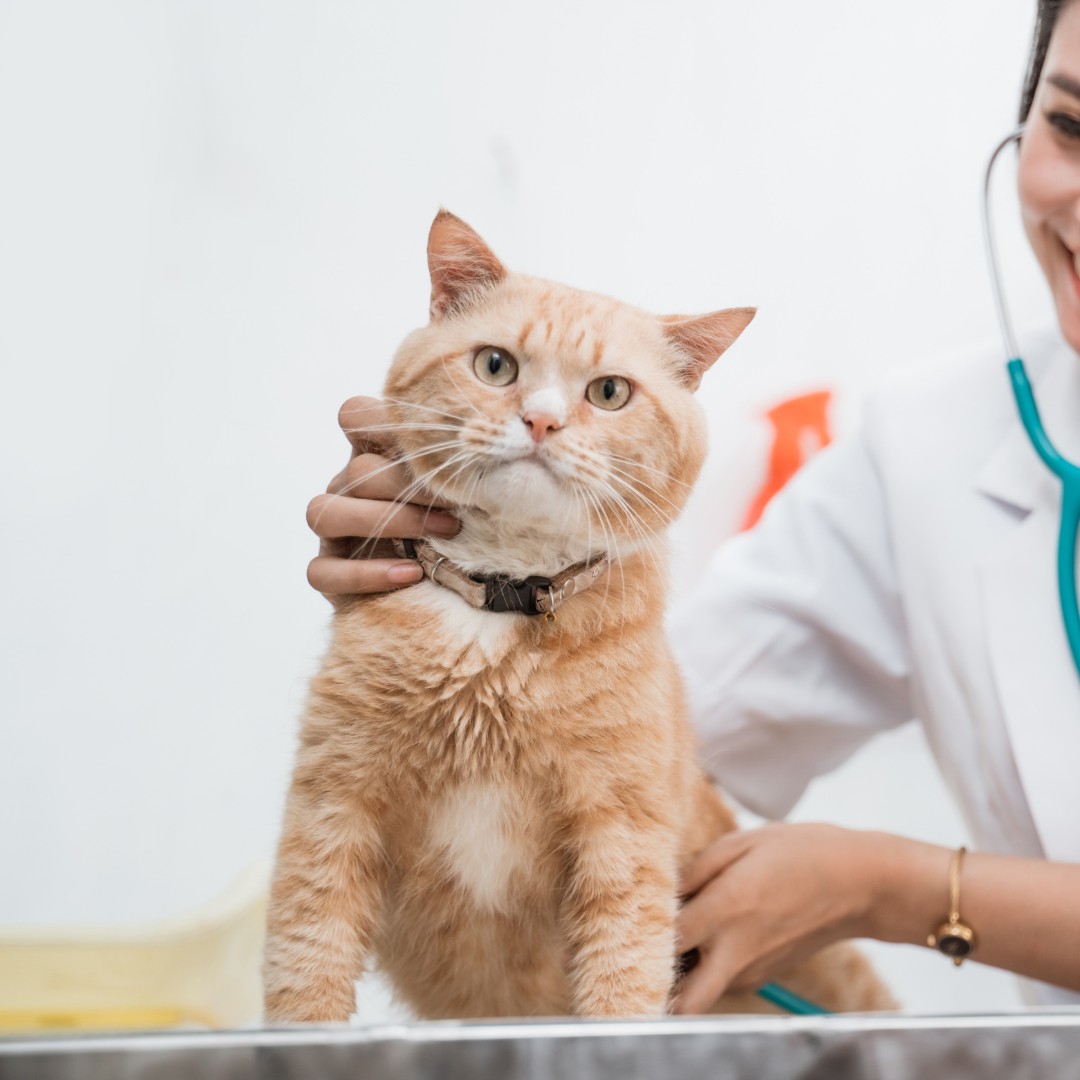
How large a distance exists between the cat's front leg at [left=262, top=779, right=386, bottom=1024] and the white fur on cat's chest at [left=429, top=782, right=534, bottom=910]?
5 centimetres

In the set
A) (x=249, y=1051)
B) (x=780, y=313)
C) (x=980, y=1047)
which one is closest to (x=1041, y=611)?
(x=780, y=313)

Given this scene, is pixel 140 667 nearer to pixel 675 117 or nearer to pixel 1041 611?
pixel 675 117

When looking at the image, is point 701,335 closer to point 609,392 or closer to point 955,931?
point 609,392

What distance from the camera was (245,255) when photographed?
0.87 m

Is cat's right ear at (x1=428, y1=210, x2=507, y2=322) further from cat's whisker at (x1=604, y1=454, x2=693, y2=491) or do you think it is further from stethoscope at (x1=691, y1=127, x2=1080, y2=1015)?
stethoscope at (x1=691, y1=127, x2=1080, y2=1015)

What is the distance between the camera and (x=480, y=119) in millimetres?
922

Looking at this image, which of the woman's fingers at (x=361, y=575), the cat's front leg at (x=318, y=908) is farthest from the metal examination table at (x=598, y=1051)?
the woman's fingers at (x=361, y=575)

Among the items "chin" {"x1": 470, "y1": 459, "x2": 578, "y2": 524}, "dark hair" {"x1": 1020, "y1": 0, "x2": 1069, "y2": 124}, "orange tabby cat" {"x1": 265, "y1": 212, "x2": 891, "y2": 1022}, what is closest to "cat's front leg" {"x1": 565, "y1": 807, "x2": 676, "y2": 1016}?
"orange tabby cat" {"x1": 265, "y1": 212, "x2": 891, "y2": 1022}

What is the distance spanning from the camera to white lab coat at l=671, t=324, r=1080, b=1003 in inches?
45.1

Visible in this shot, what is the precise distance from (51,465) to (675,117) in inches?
26.8

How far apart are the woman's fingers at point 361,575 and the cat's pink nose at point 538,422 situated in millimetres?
128

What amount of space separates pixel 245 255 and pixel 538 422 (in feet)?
1.07

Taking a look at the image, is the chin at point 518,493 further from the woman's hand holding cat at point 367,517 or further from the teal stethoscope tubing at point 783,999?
the teal stethoscope tubing at point 783,999

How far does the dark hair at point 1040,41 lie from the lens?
99 centimetres
